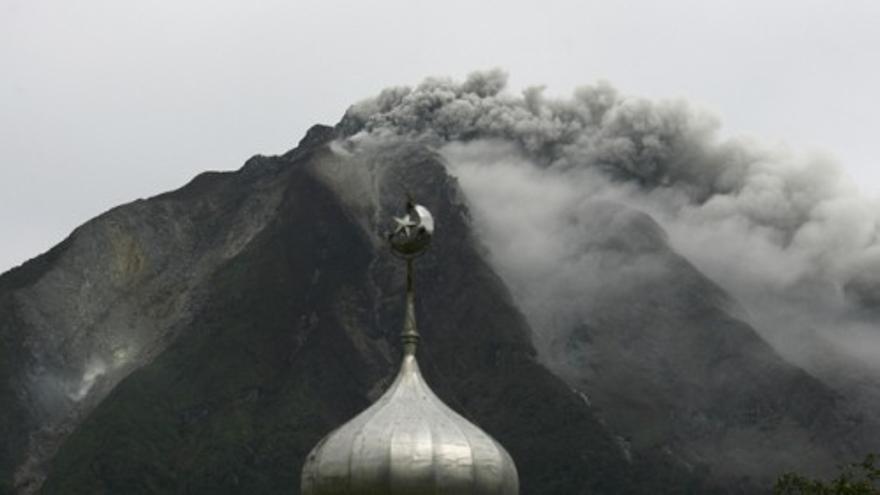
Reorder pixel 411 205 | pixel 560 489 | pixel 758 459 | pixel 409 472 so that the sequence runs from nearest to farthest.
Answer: pixel 409 472
pixel 411 205
pixel 560 489
pixel 758 459

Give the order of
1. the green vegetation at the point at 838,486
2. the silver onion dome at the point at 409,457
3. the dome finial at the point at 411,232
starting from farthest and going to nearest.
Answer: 1. the green vegetation at the point at 838,486
2. the dome finial at the point at 411,232
3. the silver onion dome at the point at 409,457

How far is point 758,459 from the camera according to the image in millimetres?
194625

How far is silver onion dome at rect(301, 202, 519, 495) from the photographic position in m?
26.5

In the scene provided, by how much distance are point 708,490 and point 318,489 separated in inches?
6419

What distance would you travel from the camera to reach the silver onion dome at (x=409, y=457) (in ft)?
87.0

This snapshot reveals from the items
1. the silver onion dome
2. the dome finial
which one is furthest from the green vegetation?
the dome finial

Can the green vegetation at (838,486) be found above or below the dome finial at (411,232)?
below

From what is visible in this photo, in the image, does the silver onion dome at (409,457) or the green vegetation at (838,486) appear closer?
the silver onion dome at (409,457)

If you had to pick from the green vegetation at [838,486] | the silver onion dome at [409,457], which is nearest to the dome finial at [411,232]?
the silver onion dome at [409,457]

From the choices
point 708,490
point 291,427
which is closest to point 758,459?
point 708,490

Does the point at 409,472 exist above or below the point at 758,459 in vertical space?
above

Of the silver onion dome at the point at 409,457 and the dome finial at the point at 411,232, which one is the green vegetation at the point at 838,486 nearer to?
the silver onion dome at the point at 409,457

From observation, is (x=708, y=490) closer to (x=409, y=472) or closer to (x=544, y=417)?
(x=544, y=417)

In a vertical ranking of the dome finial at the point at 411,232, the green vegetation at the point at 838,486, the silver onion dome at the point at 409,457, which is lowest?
the green vegetation at the point at 838,486
